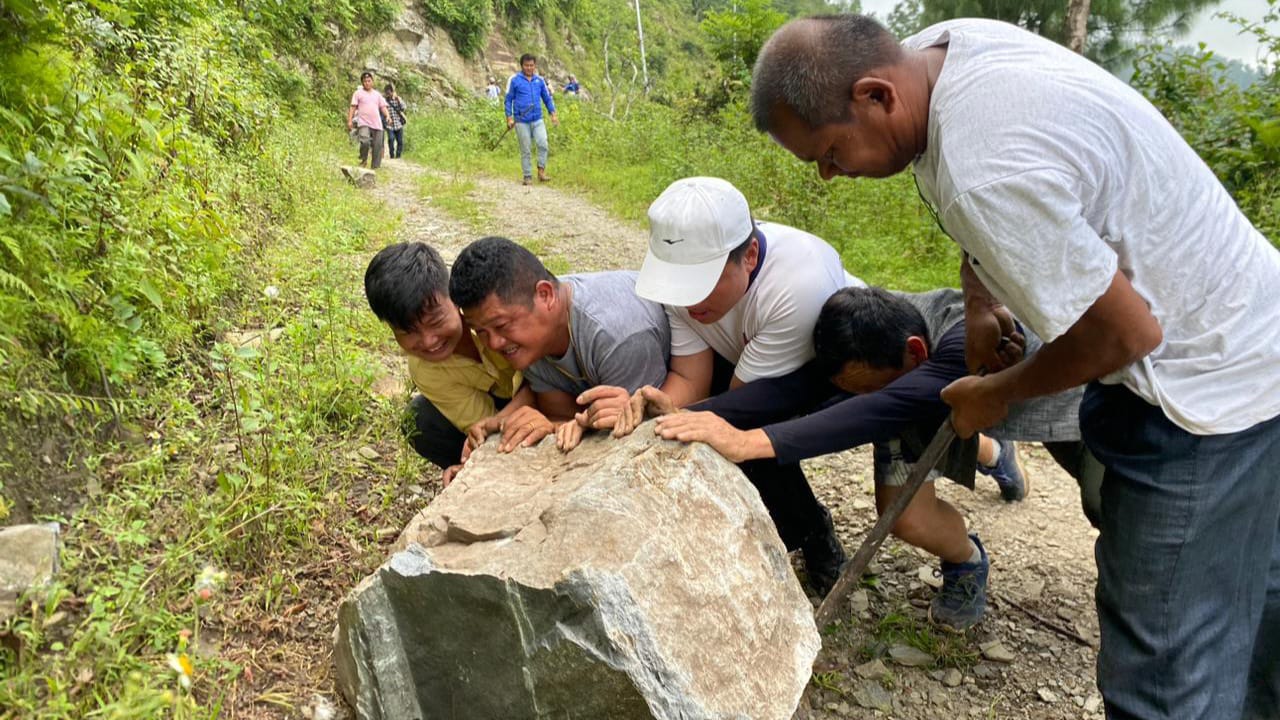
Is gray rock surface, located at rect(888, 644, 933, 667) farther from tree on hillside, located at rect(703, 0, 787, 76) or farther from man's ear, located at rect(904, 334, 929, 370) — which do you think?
tree on hillside, located at rect(703, 0, 787, 76)

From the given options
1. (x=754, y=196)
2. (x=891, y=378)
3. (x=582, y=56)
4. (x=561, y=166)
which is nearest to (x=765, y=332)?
(x=891, y=378)

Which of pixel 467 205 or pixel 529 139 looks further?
pixel 529 139

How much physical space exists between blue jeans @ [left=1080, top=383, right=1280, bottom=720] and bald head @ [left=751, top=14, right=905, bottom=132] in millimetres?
875

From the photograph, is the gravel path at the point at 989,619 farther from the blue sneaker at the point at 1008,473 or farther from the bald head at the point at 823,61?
the bald head at the point at 823,61

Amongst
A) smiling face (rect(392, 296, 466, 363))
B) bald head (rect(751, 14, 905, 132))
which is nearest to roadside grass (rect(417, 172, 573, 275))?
smiling face (rect(392, 296, 466, 363))

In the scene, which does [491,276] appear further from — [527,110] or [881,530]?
[527,110]

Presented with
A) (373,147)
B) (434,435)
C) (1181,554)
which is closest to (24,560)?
(434,435)

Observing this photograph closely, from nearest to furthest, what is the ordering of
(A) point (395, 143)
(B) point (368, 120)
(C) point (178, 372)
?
1. (C) point (178, 372)
2. (B) point (368, 120)
3. (A) point (395, 143)

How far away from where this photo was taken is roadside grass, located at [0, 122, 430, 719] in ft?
6.61

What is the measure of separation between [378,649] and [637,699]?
678 millimetres

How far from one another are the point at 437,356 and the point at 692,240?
3.42 ft

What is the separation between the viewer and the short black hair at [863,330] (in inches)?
90.5

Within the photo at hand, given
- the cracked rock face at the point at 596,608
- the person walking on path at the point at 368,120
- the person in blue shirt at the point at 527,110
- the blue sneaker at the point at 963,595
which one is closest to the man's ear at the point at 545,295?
the cracked rock face at the point at 596,608

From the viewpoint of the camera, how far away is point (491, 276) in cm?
236
